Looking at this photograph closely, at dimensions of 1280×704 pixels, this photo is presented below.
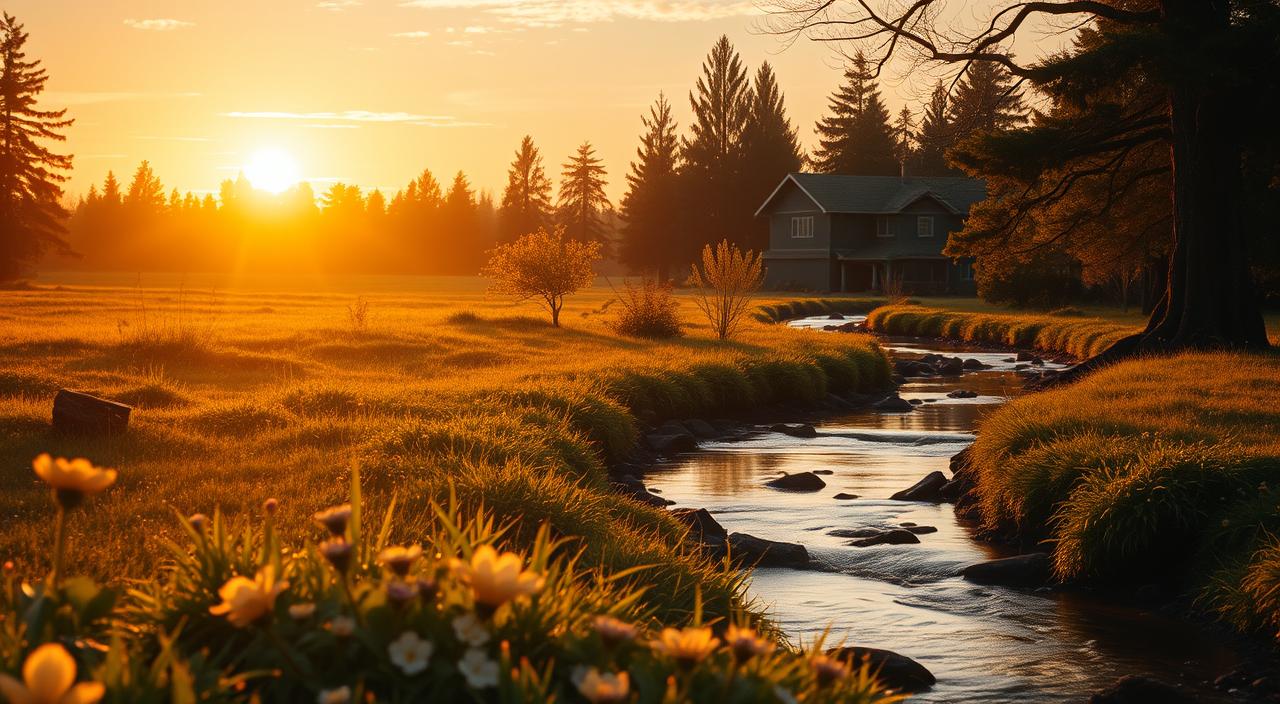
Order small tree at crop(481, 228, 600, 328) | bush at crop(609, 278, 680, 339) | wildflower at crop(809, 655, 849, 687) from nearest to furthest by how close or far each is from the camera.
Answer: wildflower at crop(809, 655, 849, 687), bush at crop(609, 278, 680, 339), small tree at crop(481, 228, 600, 328)

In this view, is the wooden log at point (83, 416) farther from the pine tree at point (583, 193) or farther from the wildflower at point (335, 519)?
the pine tree at point (583, 193)

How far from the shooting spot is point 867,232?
222 ft

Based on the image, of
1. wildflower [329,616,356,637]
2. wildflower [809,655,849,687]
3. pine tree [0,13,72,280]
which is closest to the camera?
wildflower [329,616,356,637]

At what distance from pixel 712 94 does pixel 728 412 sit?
6565 centimetres

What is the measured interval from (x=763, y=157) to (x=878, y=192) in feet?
50.1

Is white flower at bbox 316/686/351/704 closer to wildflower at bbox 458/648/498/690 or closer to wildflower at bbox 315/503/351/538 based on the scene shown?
wildflower at bbox 458/648/498/690

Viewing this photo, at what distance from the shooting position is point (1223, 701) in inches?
292

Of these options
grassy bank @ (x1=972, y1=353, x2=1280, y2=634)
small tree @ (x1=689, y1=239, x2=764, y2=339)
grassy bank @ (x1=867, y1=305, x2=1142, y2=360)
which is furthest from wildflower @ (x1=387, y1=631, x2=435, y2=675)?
grassy bank @ (x1=867, y1=305, x2=1142, y2=360)

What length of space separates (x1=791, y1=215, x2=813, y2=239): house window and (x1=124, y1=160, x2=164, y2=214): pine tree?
6463cm

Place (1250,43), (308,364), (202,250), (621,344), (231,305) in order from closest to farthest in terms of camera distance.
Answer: (1250,43) < (308,364) < (621,344) < (231,305) < (202,250)

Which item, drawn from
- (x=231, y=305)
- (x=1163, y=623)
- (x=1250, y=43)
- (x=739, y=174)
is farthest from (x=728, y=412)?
(x=739, y=174)

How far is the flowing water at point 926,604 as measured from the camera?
26.2ft

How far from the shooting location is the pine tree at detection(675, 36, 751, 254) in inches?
A: 3179

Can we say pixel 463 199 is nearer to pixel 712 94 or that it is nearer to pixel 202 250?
pixel 202 250
